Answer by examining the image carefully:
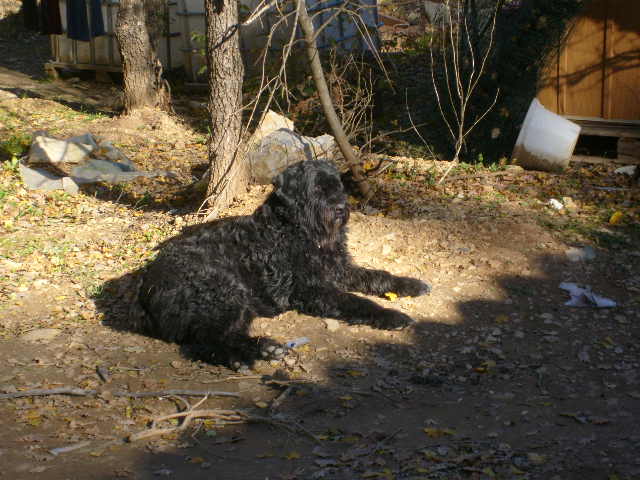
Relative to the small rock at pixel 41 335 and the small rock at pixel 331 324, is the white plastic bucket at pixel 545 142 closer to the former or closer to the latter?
the small rock at pixel 331 324

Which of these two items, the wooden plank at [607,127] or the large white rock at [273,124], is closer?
the large white rock at [273,124]

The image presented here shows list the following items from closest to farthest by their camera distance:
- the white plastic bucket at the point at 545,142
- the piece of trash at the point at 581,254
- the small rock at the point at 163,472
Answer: the small rock at the point at 163,472, the piece of trash at the point at 581,254, the white plastic bucket at the point at 545,142

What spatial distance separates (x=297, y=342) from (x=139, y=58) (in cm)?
832

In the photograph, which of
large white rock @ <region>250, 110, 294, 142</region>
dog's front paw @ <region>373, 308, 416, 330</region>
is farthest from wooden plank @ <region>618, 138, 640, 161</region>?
dog's front paw @ <region>373, 308, 416, 330</region>

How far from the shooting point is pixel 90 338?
565cm

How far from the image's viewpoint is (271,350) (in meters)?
5.20

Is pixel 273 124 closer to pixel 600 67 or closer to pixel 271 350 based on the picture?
pixel 271 350

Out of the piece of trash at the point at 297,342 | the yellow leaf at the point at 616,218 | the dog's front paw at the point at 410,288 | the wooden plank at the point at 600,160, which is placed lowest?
the piece of trash at the point at 297,342

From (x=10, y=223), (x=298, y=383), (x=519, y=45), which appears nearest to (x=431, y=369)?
(x=298, y=383)

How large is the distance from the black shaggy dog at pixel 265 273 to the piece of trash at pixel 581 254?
1.70 metres

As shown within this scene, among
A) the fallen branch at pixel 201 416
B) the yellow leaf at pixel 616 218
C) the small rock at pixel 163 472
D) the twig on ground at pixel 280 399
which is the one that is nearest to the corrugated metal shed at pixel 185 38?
the yellow leaf at pixel 616 218

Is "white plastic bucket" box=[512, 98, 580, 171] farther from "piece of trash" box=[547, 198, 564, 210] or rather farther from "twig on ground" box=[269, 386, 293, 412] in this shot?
"twig on ground" box=[269, 386, 293, 412]

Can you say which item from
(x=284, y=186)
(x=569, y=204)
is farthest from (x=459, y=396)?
(x=569, y=204)

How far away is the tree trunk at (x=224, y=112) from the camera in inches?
290
